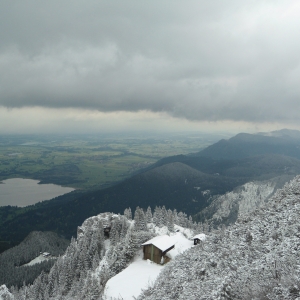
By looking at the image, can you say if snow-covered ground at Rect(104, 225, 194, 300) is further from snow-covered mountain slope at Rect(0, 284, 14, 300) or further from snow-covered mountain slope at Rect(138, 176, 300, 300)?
snow-covered mountain slope at Rect(0, 284, 14, 300)

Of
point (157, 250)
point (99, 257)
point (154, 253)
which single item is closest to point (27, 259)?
point (99, 257)

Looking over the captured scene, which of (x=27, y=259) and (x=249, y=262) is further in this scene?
(x=27, y=259)

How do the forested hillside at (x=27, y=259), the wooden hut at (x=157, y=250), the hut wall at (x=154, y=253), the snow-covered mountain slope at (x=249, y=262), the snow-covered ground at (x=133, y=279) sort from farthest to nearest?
the forested hillside at (x=27, y=259) → the hut wall at (x=154, y=253) → the wooden hut at (x=157, y=250) → the snow-covered ground at (x=133, y=279) → the snow-covered mountain slope at (x=249, y=262)

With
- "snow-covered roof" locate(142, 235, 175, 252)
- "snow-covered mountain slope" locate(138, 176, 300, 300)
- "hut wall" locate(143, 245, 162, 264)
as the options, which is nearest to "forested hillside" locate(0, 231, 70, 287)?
"hut wall" locate(143, 245, 162, 264)

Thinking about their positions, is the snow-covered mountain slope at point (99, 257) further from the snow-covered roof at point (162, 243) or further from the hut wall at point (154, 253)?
the hut wall at point (154, 253)

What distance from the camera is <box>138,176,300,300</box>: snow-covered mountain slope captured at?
Answer: 482 inches

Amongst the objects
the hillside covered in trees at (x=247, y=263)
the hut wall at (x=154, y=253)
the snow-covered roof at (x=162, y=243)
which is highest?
the hillside covered in trees at (x=247, y=263)

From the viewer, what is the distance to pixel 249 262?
15.8m

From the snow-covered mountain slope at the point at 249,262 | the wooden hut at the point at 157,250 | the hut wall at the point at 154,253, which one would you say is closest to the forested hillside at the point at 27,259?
the hut wall at the point at 154,253

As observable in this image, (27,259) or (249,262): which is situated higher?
(249,262)

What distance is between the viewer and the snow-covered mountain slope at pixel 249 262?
12.2 metres

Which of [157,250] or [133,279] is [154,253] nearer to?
[157,250]

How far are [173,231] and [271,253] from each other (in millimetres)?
60855

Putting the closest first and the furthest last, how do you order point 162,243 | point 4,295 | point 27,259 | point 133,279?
point 133,279, point 162,243, point 4,295, point 27,259
